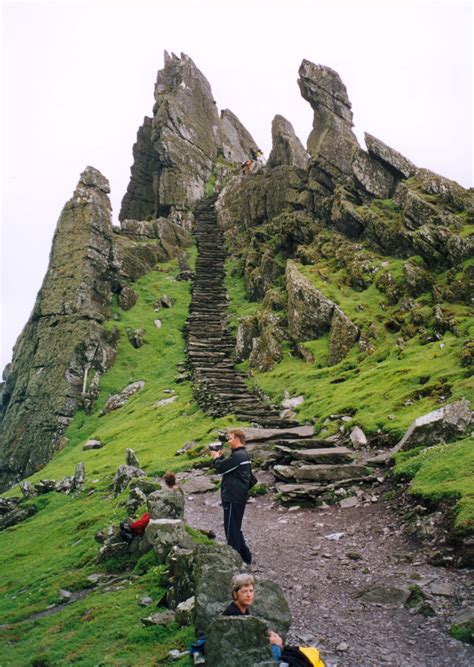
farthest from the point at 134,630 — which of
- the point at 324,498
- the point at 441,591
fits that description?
the point at 324,498

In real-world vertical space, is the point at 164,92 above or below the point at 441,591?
above

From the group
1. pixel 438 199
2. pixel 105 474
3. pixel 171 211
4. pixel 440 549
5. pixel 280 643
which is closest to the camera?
pixel 280 643

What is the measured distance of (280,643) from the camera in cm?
975

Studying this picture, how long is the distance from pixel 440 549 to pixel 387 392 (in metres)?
16.5

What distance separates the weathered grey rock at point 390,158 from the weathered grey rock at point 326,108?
8253 millimetres

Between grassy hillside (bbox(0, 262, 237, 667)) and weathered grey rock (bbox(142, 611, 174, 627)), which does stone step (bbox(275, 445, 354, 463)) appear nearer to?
grassy hillside (bbox(0, 262, 237, 667))

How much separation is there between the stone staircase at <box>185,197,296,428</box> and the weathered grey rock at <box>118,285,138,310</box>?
26.4 feet

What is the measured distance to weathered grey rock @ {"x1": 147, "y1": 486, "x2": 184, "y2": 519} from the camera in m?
18.5

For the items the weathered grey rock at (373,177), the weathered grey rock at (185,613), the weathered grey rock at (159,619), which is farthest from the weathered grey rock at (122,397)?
the weathered grey rock at (185,613)

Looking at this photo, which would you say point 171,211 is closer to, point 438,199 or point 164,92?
point 164,92

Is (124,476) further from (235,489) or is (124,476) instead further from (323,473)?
(235,489)

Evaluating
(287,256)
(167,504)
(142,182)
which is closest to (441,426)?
(167,504)

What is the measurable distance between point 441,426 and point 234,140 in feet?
423

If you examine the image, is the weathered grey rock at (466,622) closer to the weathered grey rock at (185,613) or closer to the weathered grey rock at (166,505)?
the weathered grey rock at (185,613)
